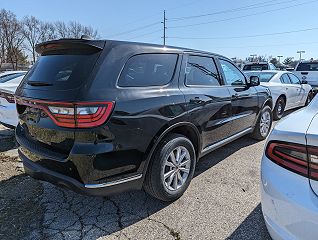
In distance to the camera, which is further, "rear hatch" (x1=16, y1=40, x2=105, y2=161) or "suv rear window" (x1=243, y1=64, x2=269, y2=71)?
"suv rear window" (x1=243, y1=64, x2=269, y2=71)

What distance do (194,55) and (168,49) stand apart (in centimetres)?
55

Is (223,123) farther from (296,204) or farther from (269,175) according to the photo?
(296,204)

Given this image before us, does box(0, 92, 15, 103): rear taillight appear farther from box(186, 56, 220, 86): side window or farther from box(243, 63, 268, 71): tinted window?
box(243, 63, 268, 71): tinted window

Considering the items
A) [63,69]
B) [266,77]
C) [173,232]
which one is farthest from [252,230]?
[266,77]

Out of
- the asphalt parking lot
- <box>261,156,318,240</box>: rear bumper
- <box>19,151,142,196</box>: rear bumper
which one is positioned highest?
<box>261,156,318,240</box>: rear bumper

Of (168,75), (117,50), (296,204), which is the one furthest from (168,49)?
(296,204)

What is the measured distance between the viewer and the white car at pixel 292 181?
5.53ft

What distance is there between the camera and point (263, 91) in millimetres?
5484

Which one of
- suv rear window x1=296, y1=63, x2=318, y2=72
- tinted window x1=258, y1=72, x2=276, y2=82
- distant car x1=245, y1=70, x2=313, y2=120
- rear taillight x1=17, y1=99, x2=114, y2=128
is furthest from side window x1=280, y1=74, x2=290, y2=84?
rear taillight x1=17, y1=99, x2=114, y2=128

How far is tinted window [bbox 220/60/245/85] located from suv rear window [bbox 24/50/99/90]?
243 centimetres

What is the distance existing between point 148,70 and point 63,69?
86cm

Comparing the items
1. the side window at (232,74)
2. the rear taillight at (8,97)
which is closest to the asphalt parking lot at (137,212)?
the side window at (232,74)

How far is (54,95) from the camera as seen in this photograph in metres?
2.53

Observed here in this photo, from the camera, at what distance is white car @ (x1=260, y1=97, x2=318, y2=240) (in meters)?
1.68
